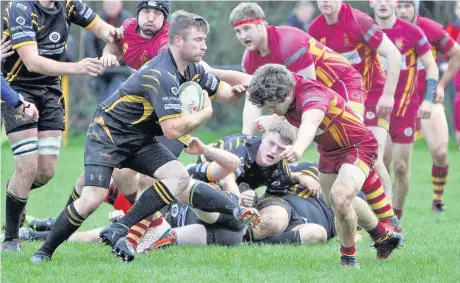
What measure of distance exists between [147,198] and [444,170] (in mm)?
4730

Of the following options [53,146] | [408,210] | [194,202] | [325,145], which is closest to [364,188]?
[325,145]

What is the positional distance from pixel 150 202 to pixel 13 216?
4.26 feet

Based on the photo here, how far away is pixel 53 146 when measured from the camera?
737 centimetres

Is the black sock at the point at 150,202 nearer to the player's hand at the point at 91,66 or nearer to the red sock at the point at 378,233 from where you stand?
the player's hand at the point at 91,66

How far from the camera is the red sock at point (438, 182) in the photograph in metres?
10.0

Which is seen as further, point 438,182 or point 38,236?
point 438,182

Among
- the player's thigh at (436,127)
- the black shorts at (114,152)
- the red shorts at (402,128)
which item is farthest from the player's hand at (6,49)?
the player's thigh at (436,127)

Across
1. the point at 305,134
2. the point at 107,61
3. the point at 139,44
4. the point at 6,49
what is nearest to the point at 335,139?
the point at 305,134

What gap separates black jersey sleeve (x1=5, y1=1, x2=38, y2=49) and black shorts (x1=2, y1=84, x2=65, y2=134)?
43cm

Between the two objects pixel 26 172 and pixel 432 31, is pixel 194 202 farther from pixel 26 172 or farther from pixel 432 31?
pixel 432 31

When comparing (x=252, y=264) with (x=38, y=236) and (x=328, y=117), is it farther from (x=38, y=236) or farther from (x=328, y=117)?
(x=38, y=236)

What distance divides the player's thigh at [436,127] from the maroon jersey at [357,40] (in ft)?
3.02

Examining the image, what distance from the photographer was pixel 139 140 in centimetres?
649

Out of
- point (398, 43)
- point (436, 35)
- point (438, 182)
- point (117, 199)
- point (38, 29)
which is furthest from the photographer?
point (438, 182)
